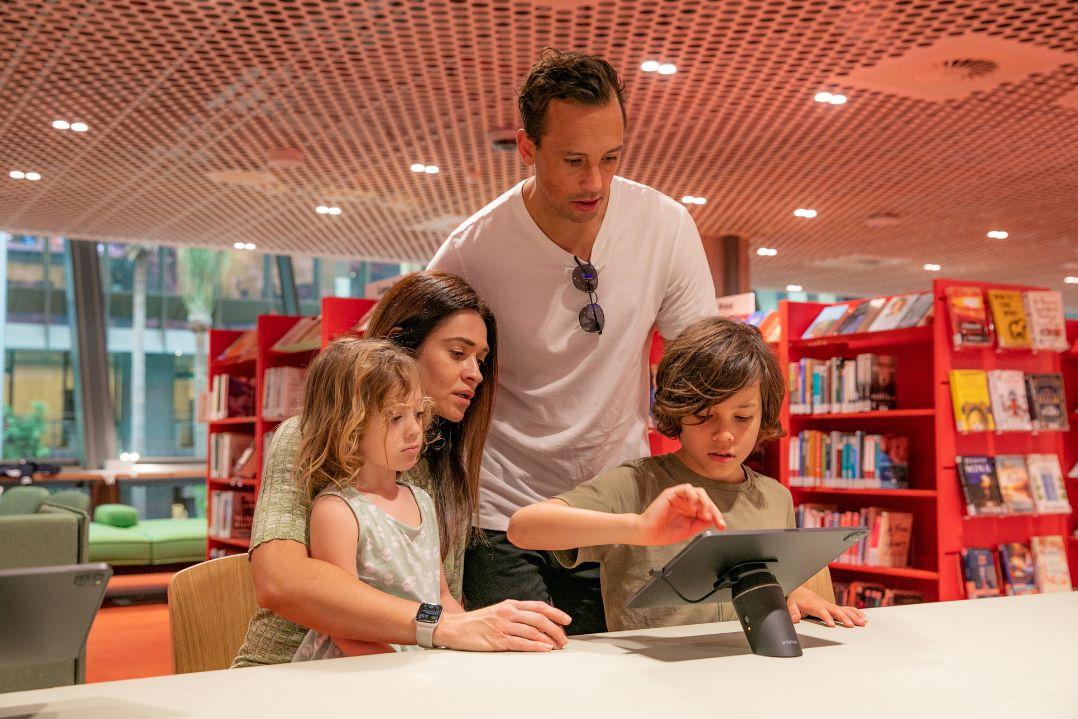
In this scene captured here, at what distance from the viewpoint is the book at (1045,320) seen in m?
5.33

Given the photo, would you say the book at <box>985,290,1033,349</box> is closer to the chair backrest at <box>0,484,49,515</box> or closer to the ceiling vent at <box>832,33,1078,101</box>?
the ceiling vent at <box>832,33,1078,101</box>

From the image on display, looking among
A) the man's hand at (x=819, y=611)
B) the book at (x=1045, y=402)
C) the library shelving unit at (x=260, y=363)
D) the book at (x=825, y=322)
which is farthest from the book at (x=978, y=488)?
the man's hand at (x=819, y=611)

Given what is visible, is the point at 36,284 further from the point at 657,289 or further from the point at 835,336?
the point at 657,289

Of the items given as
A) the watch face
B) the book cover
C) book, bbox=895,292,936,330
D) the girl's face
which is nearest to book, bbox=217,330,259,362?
the book cover

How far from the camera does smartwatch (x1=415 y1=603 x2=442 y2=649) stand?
1.60 m

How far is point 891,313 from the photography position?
5.72m

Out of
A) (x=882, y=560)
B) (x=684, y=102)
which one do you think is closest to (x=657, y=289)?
(x=882, y=560)

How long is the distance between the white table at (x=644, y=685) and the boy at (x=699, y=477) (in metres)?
0.24

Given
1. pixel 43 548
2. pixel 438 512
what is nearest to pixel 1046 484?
pixel 438 512

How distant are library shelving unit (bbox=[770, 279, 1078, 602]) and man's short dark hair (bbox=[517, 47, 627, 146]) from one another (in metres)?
3.61

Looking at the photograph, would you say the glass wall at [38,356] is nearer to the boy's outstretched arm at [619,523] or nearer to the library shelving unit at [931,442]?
the library shelving unit at [931,442]

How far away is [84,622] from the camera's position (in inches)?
45.2

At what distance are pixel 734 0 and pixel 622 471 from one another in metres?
3.52

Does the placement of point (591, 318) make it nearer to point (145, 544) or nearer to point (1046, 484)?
point (1046, 484)
